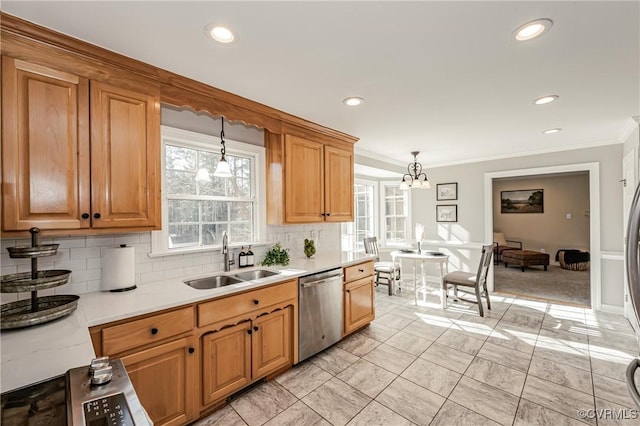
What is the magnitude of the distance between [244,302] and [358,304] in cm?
162

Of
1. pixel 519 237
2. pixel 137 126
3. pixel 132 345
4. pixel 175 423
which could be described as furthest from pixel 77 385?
pixel 519 237

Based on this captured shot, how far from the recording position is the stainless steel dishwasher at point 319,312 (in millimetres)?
2623

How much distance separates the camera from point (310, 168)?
323 cm

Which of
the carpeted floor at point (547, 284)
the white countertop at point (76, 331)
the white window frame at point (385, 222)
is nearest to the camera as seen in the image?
the white countertop at point (76, 331)

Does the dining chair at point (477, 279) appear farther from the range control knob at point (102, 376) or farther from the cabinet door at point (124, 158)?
the range control knob at point (102, 376)

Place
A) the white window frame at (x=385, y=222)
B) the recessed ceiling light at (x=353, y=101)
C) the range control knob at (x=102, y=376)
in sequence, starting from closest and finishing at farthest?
the range control knob at (x=102, y=376) < the recessed ceiling light at (x=353, y=101) < the white window frame at (x=385, y=222)

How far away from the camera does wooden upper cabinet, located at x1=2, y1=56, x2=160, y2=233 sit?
57.9 inches

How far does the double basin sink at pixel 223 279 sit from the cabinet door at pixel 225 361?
507mm

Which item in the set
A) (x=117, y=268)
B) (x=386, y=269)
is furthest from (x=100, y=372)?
(x=386, y=269)

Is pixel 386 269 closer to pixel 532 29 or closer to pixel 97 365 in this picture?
pixel 532 29

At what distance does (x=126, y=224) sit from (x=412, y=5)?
6.98ft

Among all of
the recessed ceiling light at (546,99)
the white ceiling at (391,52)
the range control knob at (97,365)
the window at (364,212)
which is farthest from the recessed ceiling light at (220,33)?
the window at (364,212)

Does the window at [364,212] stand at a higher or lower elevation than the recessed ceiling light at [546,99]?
lower

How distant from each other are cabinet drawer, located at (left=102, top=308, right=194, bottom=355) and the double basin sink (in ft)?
1.79
